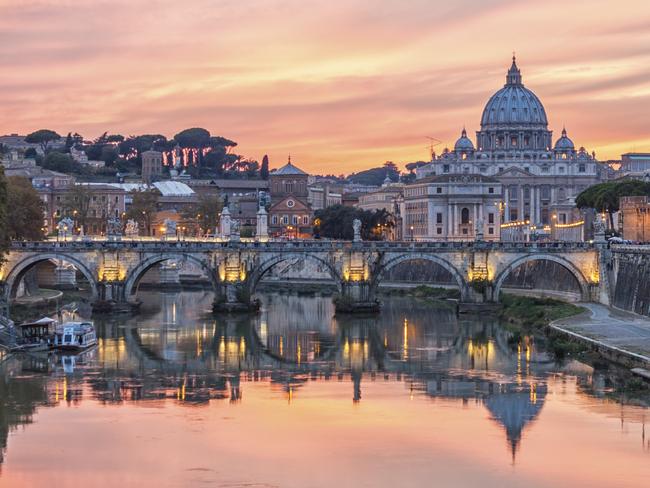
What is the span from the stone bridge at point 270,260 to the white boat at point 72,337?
1748 centimetres

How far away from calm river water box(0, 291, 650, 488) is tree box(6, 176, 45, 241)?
802 inches

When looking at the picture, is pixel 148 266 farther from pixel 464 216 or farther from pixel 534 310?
pixel 464 216

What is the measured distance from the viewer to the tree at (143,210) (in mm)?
141375

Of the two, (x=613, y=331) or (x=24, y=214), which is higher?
(x=24, y=214)

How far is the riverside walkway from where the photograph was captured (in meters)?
54.2

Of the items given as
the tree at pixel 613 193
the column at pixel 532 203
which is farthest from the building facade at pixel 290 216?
the tree at pixel 613 193

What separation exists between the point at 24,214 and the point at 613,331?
4295 cm

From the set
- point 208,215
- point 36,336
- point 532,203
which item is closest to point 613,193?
point 208,215

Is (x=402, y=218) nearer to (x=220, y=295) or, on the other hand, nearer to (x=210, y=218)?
(x=210, y=218)

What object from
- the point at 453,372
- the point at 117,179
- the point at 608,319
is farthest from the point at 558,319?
the point at 117,179

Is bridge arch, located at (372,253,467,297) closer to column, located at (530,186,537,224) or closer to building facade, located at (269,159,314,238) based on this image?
building facade, located at (269,159,314,238)

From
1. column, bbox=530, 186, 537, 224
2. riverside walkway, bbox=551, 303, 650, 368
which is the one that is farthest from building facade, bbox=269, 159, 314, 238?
riverside walkway, bbox=551, 303, 650, 368

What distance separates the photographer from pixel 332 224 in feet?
490

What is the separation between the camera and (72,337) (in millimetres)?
63781
